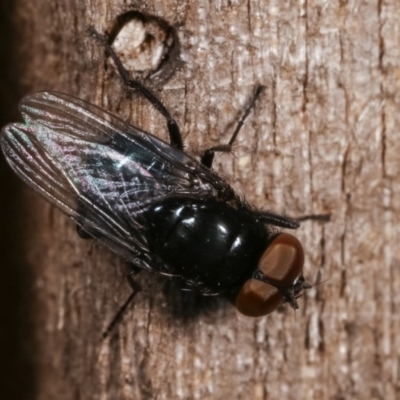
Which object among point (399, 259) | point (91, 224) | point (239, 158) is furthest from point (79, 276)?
point (399, 259)

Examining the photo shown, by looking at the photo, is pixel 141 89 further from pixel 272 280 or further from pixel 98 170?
pixel 272 280

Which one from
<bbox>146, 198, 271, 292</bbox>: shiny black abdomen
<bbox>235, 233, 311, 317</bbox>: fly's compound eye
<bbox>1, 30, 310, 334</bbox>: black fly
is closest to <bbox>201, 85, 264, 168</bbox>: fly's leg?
<bbox>1, 30, 310, 334</bbox>: black fly

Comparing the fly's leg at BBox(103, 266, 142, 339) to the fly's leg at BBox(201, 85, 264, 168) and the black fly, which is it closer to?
the black fly

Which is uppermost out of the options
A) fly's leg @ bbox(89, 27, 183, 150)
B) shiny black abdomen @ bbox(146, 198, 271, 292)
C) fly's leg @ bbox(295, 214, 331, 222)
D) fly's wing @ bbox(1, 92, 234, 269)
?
fly's leg @ bbox(89, 27, 183, 150)

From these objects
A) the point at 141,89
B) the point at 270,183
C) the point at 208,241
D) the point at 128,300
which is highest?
the point at 141,89

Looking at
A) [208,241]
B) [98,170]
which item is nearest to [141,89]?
[98,170]

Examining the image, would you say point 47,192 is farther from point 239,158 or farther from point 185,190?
point 239,158

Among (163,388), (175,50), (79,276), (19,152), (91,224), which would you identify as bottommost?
(163,388)
